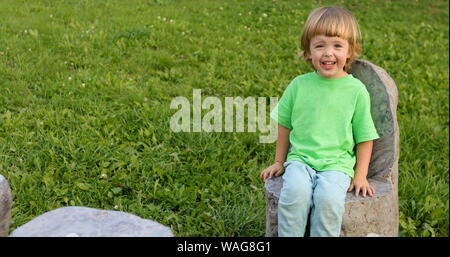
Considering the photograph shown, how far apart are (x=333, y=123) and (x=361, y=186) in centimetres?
38

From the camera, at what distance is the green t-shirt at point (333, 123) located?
105 inches

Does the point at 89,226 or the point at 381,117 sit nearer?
the point at 89,226

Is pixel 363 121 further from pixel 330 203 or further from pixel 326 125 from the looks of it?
pixel 330 203

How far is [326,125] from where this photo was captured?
2.70 meters

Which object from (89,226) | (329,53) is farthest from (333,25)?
(89,226)

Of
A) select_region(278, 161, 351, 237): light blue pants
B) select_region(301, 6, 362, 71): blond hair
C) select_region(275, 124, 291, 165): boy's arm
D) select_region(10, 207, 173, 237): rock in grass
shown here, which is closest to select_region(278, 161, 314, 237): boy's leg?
select_region(278, 161, 351, 237): light blue pants

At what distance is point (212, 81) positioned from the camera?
5336 millimetres

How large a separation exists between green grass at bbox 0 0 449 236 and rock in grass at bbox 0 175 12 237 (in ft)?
2.09

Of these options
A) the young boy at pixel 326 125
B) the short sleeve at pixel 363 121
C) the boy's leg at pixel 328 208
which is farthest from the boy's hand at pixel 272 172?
the short sleeve at pixel 363 121

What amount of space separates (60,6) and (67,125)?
8.31ft

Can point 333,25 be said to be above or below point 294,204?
above

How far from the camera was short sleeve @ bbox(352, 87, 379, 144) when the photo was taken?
268 cm

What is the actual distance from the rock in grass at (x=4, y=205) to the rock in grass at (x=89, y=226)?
0.35 meters
